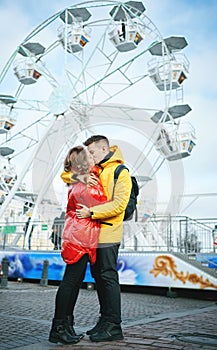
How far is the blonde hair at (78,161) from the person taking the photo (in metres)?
3.20

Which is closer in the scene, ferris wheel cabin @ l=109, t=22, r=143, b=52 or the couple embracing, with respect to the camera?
the couple embracing

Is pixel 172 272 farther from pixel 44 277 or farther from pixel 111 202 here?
pixel 111 202

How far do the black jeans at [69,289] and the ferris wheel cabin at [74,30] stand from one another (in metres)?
13.6

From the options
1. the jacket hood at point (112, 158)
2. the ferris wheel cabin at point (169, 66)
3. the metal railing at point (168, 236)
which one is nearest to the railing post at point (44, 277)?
the metal railing at point (168, 236)

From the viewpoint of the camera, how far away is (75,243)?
311 cm

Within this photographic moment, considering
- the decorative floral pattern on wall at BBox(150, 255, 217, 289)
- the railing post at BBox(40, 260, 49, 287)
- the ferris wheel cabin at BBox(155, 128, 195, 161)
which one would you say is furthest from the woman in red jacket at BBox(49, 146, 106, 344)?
the ferris wheel cabin at BBox(155, 128, 195, 161)

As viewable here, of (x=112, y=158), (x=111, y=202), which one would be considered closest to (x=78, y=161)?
(x=112, y=158)

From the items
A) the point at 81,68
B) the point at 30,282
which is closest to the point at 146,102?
the point at 81,68

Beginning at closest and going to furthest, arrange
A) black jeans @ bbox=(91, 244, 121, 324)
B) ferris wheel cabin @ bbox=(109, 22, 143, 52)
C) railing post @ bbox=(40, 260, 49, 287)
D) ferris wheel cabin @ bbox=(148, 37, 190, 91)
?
black jeans @ bbox=(91, 244, 121, 324)
railing post @ bbox=(40, 260, 49, 287)
ferris wheel cabin @ bbox=(109, 22, 143, 52)
ferris wheel cabin @ bbox=(148, 37, 190, 91)

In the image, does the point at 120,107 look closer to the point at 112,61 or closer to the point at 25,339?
the point at 112,61

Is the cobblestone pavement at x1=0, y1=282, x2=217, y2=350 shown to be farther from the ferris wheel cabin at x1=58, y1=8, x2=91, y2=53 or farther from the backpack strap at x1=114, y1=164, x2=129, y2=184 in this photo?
the ferris wheel cabin at x1=58, y1=8, x2=91, y2=53

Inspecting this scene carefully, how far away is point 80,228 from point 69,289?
442 millimetres

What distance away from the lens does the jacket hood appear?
330cm

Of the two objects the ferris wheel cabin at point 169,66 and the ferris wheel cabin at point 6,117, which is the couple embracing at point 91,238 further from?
the ferris wheel cabin at point 6,117
